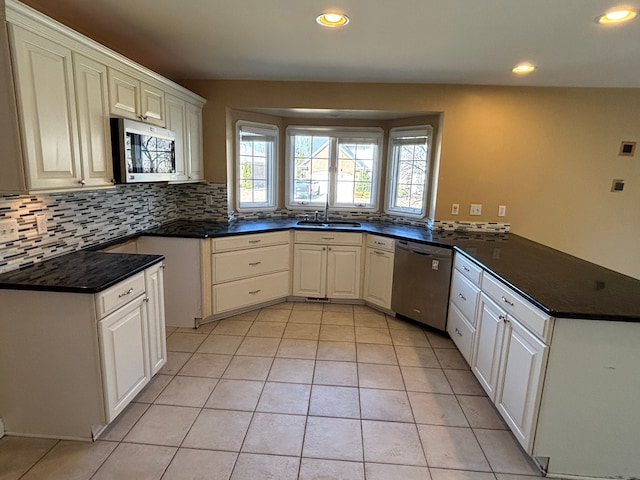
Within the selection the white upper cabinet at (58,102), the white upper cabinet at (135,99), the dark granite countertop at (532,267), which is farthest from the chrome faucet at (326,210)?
the white upper cabinet at (58,102)

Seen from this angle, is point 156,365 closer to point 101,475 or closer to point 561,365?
point 101,475

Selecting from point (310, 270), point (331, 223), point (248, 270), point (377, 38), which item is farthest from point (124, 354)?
point (331, 223)

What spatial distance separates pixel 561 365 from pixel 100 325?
2280 millimetres

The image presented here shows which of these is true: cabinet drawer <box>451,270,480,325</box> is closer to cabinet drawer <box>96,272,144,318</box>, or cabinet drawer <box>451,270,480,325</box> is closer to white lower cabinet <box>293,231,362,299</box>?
white lower cabinet <box>293,231,362,299</box>

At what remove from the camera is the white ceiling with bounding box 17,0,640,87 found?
2.02 meters

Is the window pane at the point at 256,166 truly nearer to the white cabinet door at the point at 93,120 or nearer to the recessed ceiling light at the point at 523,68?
the white cabinet door at the point at 93,120

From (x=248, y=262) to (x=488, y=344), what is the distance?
88.1 inches

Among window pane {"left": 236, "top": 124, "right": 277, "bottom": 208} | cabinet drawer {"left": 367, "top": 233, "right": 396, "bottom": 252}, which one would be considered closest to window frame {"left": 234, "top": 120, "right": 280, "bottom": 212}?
window pane {"left": 236, "top": 124, "right": 277, "bottom": 208}

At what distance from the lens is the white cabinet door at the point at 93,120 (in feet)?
6.61

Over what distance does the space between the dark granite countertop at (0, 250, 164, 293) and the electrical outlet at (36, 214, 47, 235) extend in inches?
7.1

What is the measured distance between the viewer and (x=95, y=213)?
2639 mm

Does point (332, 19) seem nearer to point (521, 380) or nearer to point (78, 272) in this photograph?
point (78, 272)

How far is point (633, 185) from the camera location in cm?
361

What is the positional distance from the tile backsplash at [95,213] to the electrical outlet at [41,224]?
0.9 inches
